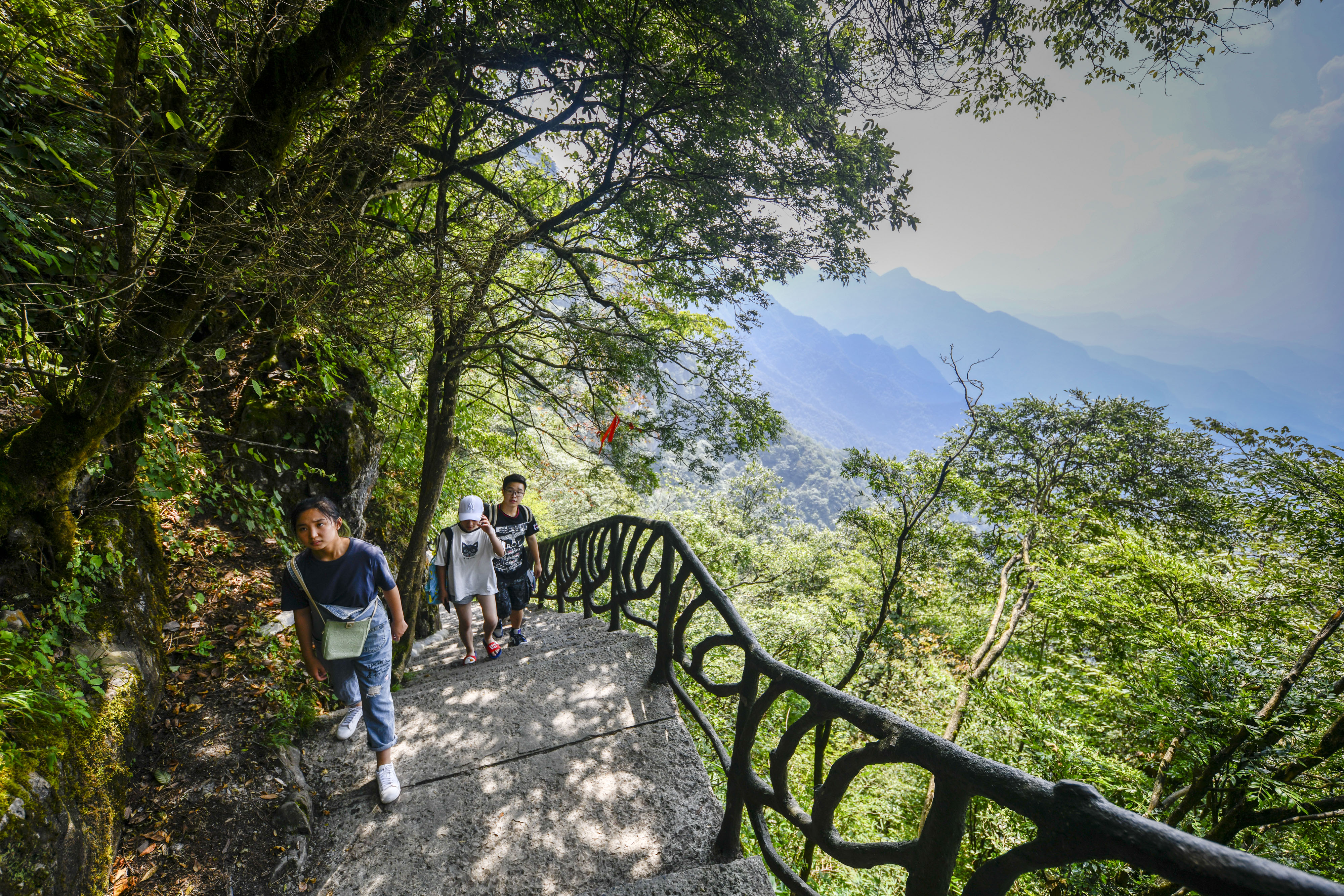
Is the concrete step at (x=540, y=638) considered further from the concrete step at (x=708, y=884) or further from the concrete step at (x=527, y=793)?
the concrete step at (x=708, y=884)

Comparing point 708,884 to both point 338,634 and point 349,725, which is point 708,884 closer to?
point 338,634

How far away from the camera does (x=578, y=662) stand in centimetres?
353

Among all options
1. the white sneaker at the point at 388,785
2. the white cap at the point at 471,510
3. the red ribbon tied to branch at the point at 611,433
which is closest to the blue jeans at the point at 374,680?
the white sneaker at the point at 388,785

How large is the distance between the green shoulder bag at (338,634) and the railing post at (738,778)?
6.65 feet

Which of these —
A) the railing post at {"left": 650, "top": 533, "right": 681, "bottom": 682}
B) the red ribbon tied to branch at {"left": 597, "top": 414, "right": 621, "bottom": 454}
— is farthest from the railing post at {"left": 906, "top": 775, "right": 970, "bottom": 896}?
the red ribbon tied to branch at {"left": 597, "top": 414, "right": 621, "bottom": 454}

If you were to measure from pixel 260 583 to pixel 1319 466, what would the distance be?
11737 mm

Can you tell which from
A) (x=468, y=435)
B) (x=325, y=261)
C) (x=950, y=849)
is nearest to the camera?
(x=950, y=849)

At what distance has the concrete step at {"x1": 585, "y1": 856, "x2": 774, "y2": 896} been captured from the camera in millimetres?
1750

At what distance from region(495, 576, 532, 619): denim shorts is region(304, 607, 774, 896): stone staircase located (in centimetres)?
118

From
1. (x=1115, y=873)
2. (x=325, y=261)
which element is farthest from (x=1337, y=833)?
(x=325, y=261)

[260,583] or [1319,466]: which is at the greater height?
[1319,466]

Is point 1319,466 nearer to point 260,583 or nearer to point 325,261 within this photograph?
point 325,261

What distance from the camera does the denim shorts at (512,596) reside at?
466cm

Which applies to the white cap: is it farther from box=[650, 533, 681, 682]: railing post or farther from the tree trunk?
the tree trunk
